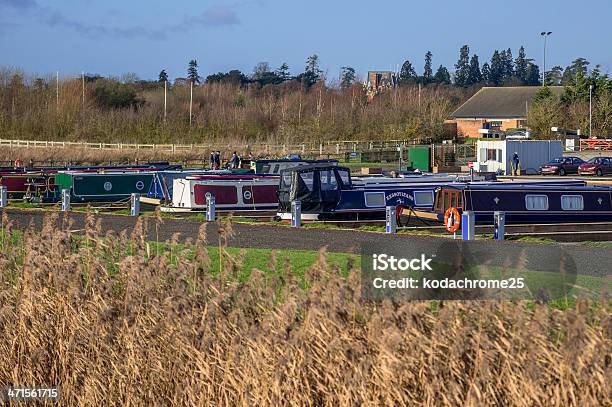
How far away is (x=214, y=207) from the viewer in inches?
1278

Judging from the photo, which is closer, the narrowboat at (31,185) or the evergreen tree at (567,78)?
the narrowboat at (31,185)

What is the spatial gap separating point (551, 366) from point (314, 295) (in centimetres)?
236

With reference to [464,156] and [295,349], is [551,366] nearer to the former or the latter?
[295,349]

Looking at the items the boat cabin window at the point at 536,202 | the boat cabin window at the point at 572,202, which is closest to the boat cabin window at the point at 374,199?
the boat cabin window at the point at 536,202

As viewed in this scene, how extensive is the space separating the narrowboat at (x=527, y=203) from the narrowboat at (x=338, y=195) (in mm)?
1818

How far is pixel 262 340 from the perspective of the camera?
32.4 feet

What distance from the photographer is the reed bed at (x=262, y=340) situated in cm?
830

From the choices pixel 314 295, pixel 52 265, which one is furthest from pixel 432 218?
pixel 314 295

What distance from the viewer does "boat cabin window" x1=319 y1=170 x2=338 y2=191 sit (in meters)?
32.0

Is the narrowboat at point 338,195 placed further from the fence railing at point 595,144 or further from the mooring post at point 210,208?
the fence railing at point 595,144

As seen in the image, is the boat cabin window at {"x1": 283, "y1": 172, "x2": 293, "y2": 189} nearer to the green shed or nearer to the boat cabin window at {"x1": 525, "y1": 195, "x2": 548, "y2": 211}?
the boat cabin window at {"x1": 525, "y1": 195, "x2": 548, "y2": 211}

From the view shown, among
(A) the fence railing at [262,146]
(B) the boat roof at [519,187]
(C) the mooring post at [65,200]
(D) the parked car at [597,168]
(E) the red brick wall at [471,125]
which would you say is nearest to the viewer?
(B) the boat roof at [519,187]

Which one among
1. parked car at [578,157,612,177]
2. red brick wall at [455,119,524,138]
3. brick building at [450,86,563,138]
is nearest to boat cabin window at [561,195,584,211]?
parked car at [578,157,612,177]

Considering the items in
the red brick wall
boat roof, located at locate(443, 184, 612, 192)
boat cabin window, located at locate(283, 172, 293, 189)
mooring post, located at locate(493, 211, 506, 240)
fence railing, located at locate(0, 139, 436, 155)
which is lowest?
mooring post, located at locate(493, 211, 506, 240)
